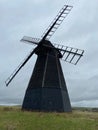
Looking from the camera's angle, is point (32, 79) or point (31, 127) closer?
point (31, 127)

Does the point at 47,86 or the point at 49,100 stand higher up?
the point at 47,86

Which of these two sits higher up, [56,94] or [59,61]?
[59,61]

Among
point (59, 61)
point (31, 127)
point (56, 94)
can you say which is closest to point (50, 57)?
point (59, 61)

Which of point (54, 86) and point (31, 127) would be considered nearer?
point (31, 127)

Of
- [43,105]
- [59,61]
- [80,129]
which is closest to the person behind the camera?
[80,129]

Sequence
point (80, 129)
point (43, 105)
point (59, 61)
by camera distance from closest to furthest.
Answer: point (80, 129) → point (43, 105) → point (59, 61)

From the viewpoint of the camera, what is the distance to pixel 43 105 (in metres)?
47.9

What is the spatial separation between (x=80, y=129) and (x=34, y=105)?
21186mm

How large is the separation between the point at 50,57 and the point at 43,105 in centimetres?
684

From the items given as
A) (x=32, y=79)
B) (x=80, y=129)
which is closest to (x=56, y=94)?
(x=32, y=79)

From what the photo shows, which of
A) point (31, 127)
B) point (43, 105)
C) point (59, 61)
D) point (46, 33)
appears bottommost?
point (31, 127)

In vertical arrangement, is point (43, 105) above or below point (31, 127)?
above

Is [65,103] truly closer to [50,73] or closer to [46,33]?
[50,73]

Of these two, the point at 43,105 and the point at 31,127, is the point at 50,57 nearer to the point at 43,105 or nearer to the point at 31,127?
the point at 43,105
